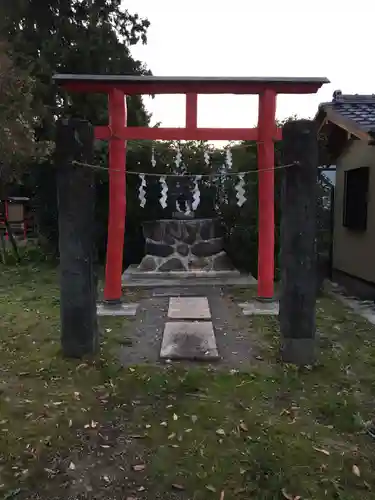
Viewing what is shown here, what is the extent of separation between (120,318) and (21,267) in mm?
5091

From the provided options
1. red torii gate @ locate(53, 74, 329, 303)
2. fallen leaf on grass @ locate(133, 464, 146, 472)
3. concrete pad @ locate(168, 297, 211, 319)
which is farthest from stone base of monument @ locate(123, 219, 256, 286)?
fallen leaf on grass @ locate(133, 464, 146, 472)

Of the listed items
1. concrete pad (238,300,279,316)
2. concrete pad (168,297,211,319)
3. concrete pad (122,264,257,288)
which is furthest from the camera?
concrete pad (122,264,257,288)

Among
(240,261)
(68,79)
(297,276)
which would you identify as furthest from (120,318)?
(240,261)

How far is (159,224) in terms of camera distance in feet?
31.1

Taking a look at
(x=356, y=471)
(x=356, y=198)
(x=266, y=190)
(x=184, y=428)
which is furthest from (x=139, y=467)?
(x=356, y=198)

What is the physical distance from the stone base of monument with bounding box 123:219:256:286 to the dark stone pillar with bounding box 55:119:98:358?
159 inches

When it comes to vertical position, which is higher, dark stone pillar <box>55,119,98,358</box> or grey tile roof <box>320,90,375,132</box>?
grey tile roof <box>320,90,375,132</box>

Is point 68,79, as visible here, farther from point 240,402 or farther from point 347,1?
point 347,1

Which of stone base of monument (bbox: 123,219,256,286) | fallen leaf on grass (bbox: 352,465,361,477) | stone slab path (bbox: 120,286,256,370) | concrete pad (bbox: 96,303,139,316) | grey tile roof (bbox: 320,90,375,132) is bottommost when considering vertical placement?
fallen leaf on grass (bbox: 352,465,361,477)

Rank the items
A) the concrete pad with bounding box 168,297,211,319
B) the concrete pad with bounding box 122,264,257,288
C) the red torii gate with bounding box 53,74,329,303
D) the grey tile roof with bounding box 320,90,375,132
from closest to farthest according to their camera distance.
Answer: the red torii gate with bounding box 53,74,329,303 < the concrete pad with bounding box 168,297,211,319 < the grey tile roof with bounding box 320,90,375,132 < the concrete pad with bounding box 122,264,257,288

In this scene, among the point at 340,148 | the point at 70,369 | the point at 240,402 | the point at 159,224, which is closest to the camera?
the point at 240,402

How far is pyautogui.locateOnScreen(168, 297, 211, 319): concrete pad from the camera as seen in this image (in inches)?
231

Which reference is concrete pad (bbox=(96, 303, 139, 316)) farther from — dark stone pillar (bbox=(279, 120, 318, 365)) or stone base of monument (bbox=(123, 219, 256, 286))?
dark stone pillar (bbox=(279, 120, 318, 365))

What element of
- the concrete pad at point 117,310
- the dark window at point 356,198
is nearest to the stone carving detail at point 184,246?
the dark window at point 356,198
